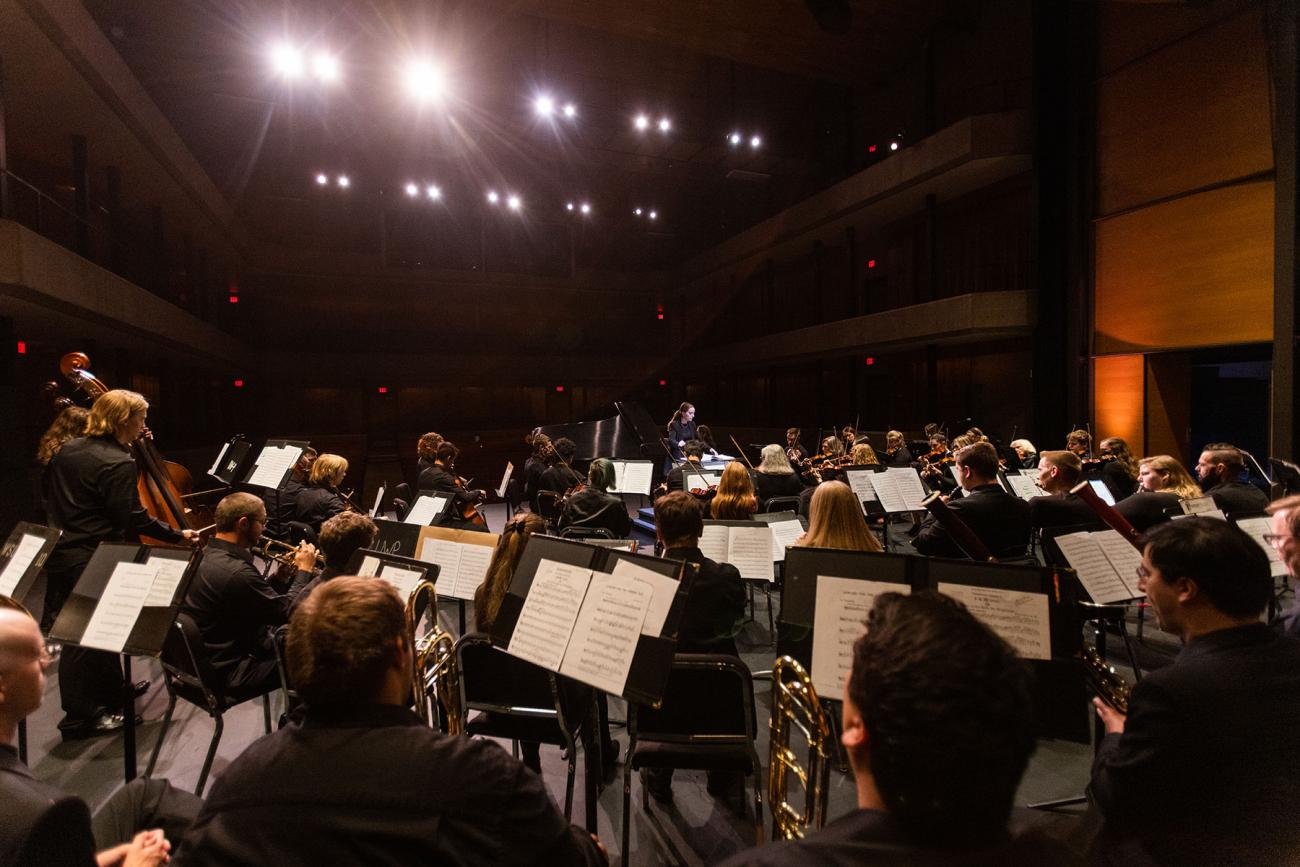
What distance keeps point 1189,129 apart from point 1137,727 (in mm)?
9673

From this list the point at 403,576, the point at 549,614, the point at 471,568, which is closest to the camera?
the point at 549,614

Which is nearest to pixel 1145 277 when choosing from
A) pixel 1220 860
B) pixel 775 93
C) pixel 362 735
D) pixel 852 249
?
pixel 852 249

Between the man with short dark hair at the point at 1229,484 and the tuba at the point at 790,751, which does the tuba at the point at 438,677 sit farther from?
the man with short dark hair at the point at 1229,484

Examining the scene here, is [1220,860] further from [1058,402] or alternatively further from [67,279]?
[1058,402]

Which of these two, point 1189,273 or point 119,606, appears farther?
point 1189,273

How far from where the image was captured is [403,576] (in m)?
2.64

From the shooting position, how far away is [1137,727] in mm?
1578

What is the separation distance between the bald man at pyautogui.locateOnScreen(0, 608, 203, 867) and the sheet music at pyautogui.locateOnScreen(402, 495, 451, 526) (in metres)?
3.24

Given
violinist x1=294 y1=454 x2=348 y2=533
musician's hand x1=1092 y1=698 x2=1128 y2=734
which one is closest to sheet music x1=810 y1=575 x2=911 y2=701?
musician's hand x1=1092 y1=698 x2=1128 y2=734

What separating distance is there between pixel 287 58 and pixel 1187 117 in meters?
11.7

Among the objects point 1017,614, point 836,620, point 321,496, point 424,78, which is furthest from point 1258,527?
point 424,78

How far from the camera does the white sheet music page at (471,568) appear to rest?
336cm

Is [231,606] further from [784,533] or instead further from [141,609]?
[784,533]

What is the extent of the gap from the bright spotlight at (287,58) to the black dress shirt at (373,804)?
9525 millimetres
